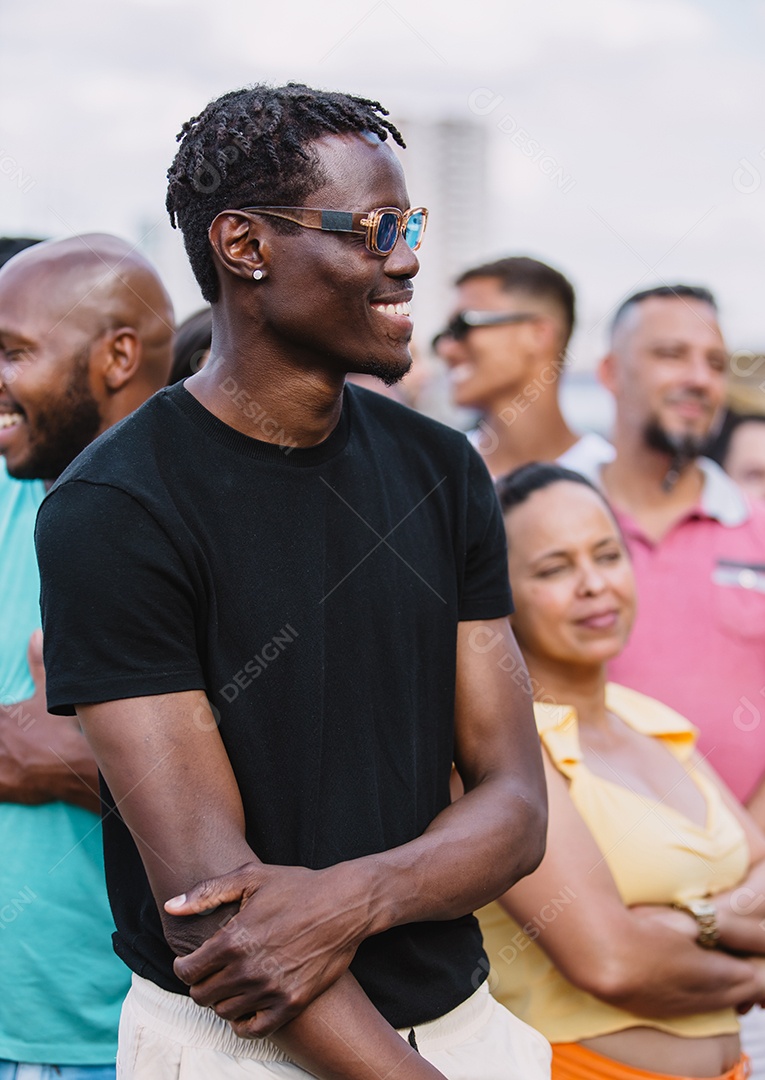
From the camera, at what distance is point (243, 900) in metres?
1.55

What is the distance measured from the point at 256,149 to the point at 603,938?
1.75 meters

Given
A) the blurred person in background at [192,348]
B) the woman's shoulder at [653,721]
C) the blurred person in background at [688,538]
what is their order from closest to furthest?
the woman's shoulder at [653,721]
the blurred person in background at [192,348]
the blurred person in background at [688,538]

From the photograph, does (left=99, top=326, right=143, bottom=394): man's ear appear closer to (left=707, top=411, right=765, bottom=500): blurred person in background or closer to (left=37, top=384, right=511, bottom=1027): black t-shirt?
(left=37, top=384, right=511, bottom=1027): black t-shirt

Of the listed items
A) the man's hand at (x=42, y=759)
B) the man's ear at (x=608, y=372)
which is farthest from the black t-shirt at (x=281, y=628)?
the man's ear at (x=608, y=372)

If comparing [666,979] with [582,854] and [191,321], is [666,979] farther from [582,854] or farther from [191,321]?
[191,321]

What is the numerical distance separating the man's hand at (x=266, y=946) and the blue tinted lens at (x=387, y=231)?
0.91 metres

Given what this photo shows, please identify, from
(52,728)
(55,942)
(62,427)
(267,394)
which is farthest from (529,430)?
(267,394)

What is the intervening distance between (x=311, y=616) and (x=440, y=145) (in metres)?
24.7

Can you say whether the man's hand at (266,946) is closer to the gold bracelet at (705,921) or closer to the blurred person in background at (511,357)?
the gold bracelet at (705,921)

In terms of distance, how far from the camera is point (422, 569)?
1.91 metres

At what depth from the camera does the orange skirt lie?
2.52m

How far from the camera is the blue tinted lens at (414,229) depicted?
182cm

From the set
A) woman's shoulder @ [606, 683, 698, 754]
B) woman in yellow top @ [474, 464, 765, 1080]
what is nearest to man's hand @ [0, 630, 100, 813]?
woman in yellow top @ [474, 464, 765, 1080]

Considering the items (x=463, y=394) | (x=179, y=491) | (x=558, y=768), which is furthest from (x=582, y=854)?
(x=463, y=394)
